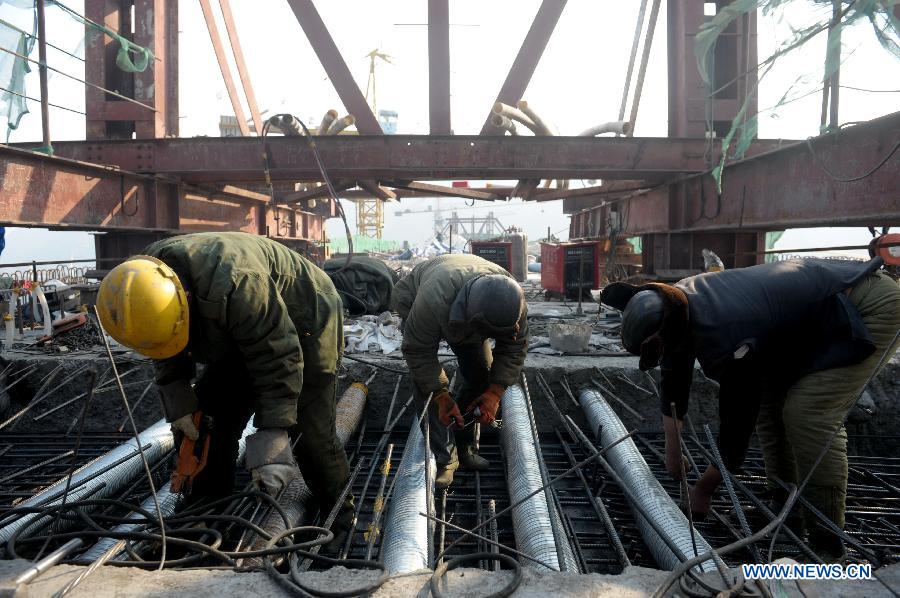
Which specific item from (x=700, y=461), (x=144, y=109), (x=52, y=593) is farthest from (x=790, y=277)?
(x=144, y=109)

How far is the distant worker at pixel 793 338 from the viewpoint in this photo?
2291 millimetres

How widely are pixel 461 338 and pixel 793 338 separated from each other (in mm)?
1668

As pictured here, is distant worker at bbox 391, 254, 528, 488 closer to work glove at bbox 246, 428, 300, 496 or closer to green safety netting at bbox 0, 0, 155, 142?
work glove at bbox 246, 428, 300, 496

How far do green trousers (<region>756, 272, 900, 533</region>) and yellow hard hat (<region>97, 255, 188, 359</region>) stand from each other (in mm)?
2693

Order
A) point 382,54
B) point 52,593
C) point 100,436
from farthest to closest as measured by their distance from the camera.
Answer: point 382,54, point 100,436, point 52,593

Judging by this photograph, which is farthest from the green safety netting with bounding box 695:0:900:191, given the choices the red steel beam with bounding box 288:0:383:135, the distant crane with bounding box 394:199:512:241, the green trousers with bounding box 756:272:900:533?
the distant crane with bounding box 394:199:512:241

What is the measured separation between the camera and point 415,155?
567 centimetres

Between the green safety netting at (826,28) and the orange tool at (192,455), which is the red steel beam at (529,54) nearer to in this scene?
the green safety netting at (826,28)

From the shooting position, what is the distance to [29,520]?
2500mm

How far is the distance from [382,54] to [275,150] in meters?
34.3

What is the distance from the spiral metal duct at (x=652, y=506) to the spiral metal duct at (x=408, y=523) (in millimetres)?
1086

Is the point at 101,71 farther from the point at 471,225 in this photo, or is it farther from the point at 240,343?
the point at 471,225

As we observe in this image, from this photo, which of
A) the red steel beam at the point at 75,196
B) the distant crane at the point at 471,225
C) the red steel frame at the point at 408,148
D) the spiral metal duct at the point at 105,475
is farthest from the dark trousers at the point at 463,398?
the distant crane at the point at 471,225

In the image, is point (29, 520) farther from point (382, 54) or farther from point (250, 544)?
point (382, 54)
